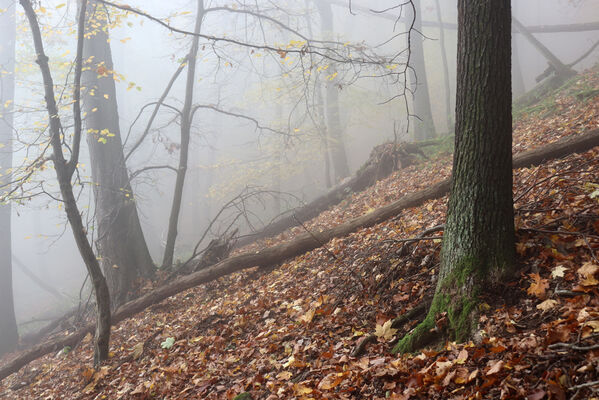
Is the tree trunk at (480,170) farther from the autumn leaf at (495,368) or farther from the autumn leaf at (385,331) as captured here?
the autumn leaf at (495,368)

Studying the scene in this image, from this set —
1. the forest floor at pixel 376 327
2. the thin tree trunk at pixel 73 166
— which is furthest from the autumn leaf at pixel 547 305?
the thin tree trunk at pixel 73 166

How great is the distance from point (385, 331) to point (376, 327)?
12cm

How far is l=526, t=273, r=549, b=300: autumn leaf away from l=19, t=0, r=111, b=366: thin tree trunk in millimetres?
A: 5529

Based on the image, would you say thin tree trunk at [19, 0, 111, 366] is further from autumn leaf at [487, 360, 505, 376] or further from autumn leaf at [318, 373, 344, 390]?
autumn leaf at [487, 360, 505, 376]

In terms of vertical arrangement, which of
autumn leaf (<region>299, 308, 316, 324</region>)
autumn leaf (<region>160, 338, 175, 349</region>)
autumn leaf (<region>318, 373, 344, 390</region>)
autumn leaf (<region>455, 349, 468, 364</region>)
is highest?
autumn leaf (<region>455, 349, 468, 364</region>)

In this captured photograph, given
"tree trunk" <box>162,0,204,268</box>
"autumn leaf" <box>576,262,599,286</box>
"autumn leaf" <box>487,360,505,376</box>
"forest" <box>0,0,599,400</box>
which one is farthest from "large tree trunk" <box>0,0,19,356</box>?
"autumn leaf" <box>576,262,599,286</box>

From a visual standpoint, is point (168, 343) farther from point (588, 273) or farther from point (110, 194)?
point (588, 273)

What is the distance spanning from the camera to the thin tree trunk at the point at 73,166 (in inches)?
225

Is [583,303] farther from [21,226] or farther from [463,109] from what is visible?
[21,226]

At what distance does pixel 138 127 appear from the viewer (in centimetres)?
3481

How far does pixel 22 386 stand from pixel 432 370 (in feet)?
25.7

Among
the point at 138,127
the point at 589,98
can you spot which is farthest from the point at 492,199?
the point at 138,127

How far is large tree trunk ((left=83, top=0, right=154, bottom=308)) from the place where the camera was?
28.5 feet

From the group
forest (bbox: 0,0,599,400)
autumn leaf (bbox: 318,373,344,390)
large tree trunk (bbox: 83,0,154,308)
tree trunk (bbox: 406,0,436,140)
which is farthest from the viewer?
tree trunk (bbox: 406,0,436,140)
